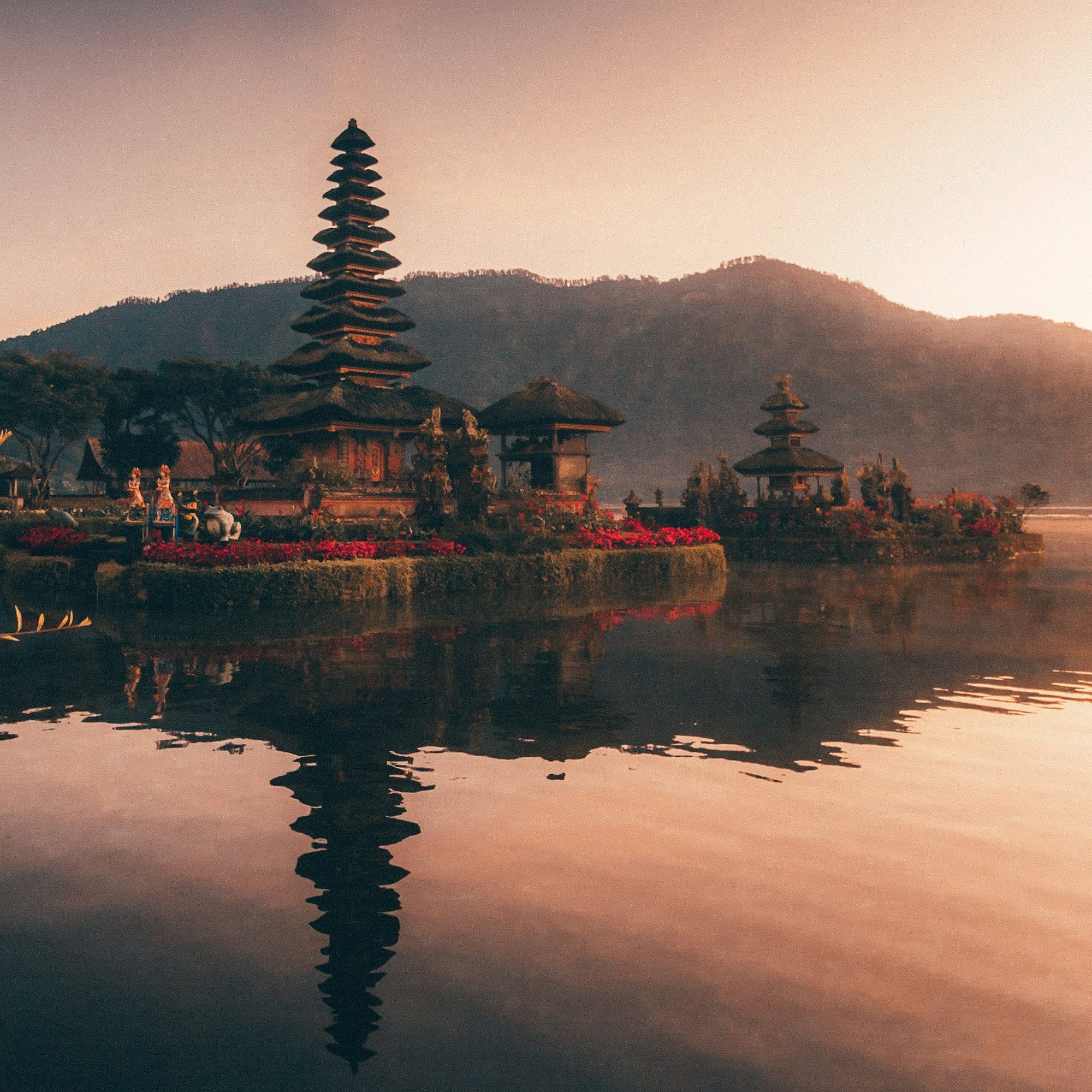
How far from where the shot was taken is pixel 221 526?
27234 millimetres

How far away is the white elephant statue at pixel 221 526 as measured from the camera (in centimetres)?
2708

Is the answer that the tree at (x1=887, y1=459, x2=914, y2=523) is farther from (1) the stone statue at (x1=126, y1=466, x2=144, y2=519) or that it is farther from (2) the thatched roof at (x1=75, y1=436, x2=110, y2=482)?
(2) the thatched roof at (x1=75, y1=436, x2=110, y2=482)

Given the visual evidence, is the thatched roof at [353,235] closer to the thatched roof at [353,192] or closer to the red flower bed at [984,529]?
the thatched roof at [353,192]

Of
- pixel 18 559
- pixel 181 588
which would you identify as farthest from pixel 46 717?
pixel 18 559

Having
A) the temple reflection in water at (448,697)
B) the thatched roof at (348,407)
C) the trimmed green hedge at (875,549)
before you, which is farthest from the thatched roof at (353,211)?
the temple reflection in water at (448,697)

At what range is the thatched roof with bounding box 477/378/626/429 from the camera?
1900 inches

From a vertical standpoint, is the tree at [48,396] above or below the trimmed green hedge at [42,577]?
above

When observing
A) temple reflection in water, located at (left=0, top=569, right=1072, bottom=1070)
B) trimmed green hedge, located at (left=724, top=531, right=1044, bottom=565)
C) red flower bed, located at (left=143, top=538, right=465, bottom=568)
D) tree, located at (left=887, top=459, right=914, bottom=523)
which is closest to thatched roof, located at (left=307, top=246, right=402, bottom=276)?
trimmed green hedge, located at (left=724, top=531, right=1044, bottom=565)

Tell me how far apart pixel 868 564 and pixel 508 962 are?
39738 mm

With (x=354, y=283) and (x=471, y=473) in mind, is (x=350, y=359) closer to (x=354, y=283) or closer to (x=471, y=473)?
(x=354, y=283)

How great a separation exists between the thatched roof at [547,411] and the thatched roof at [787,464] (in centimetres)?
989

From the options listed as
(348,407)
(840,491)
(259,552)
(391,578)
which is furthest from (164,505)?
(840,491)

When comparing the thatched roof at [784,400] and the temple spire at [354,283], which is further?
the thatched roof at [784,400]

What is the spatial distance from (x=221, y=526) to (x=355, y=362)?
25.8 meters
